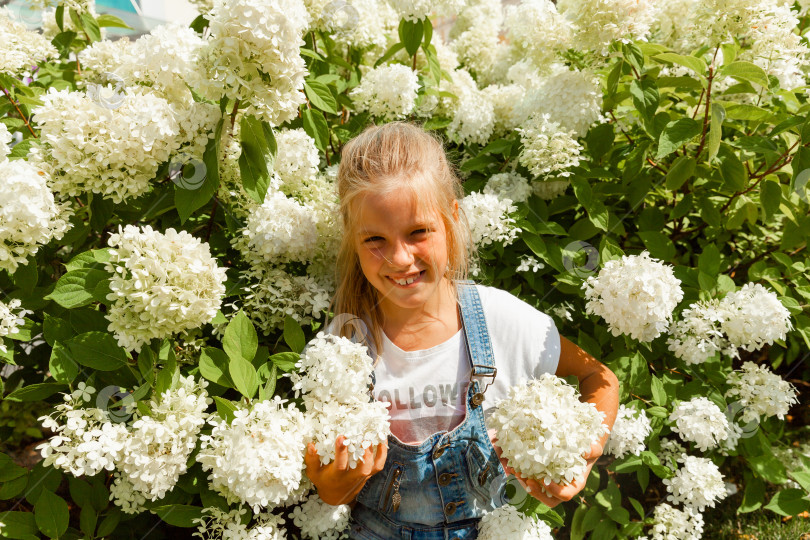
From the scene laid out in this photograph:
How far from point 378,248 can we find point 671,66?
5.42 feet

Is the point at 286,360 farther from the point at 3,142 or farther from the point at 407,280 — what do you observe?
the point at 3,142

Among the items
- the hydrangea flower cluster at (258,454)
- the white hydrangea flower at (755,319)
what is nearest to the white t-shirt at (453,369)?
the hydrangea flower cluster at (258,454)

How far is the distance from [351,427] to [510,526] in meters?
0.66

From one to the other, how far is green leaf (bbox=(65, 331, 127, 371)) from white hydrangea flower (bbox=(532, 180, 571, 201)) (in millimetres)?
1608

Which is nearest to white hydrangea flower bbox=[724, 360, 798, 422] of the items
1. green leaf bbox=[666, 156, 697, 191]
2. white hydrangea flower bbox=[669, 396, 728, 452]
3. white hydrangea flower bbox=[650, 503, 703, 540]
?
white hydrangea flower bbox=[669, 396, 728, 452]

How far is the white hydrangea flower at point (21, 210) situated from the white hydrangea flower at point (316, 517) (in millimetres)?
1109

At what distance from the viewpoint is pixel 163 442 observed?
4.98 ft

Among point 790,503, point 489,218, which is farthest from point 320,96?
point 790,503

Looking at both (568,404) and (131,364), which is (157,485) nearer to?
(131,364)

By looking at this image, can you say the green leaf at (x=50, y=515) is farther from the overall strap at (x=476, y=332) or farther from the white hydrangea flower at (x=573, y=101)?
the white hydrangea flower at (x=573, y=101)

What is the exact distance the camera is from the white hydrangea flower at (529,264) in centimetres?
211

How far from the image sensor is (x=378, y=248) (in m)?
1.76

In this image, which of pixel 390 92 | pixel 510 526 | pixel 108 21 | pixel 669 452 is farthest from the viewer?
pixel 108 21

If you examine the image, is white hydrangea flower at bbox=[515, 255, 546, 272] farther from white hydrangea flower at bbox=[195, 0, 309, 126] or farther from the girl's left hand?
white hydrangea flower at bbox=[195, 0, 309, 126]
